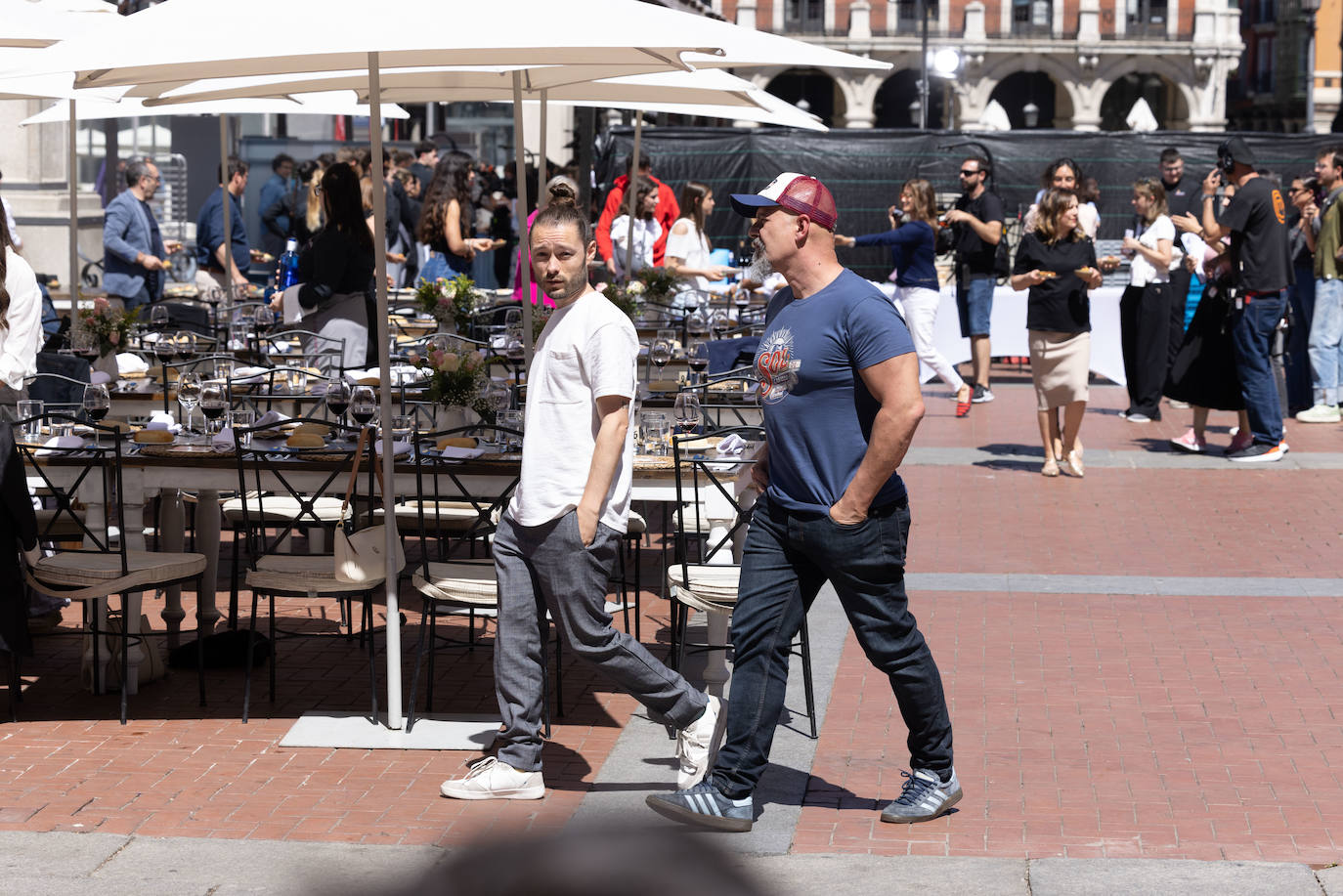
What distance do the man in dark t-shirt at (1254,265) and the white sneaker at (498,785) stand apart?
8214 mm

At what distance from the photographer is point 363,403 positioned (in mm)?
6945

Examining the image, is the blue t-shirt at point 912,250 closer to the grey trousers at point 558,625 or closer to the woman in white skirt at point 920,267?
the woman in white skirt at point 920,267

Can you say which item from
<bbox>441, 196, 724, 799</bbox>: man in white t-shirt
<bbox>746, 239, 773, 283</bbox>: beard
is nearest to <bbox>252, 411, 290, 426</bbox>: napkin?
<bbox>441, 196, 724, 799</bbox>: man in white t-shirt

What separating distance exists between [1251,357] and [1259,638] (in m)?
5.11

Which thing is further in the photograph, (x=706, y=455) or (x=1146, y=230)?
(x=1146, y=230)

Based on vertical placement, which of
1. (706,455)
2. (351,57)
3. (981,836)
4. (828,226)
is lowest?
(981,836)

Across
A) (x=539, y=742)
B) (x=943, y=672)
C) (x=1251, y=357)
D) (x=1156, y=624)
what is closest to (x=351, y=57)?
(x=539, y=742)

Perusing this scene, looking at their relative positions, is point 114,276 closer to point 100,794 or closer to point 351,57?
point 351,57

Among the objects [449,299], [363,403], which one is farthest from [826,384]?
[449,299]

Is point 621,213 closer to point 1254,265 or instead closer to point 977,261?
point 977,261

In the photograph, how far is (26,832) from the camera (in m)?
5.00

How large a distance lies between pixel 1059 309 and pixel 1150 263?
2.94 meters

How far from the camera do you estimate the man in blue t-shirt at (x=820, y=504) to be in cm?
482

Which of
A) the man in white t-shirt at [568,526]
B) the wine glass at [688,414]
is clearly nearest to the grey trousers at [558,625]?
the man in white t-shirt at [568,526]
